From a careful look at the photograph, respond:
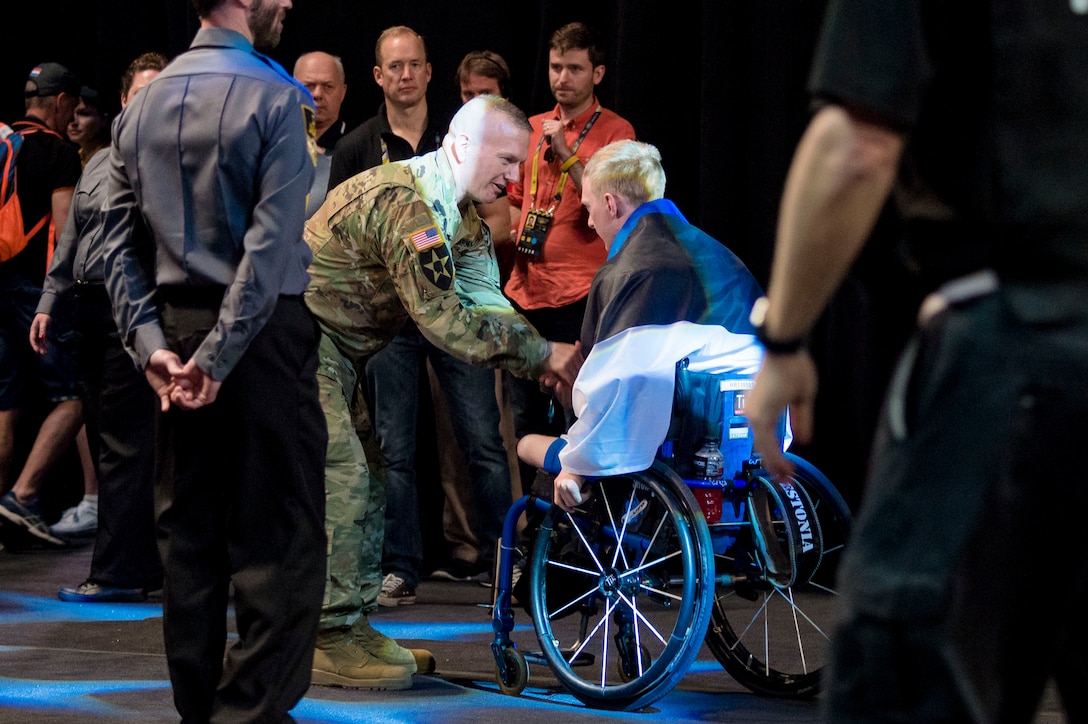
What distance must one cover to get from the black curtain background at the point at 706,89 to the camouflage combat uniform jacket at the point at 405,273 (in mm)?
1416

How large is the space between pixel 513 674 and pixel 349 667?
0.35 meters

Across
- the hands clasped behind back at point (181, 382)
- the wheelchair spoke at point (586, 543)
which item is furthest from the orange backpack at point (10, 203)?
the hands clasped behind back at point (181, 382)

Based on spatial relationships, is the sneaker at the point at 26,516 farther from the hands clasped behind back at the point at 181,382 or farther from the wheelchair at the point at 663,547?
the hands clasped behind back at the point at 181,382

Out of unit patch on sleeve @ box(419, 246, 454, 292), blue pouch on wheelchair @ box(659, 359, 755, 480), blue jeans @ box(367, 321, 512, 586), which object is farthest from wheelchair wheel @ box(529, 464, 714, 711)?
blue jeans @ box(367, 321, 512, 586)

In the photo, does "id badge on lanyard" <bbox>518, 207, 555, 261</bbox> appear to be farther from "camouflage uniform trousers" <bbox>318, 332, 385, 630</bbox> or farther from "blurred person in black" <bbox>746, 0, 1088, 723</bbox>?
"blurred person in black" <bbox>746, 0, 1088, 723</bbox>

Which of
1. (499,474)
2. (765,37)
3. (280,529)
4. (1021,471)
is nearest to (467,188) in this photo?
(280,529)

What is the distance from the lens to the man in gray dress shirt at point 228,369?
2.22 metres

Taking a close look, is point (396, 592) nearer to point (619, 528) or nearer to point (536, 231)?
point (536, 231)

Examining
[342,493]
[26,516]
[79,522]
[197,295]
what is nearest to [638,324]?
[342,493]

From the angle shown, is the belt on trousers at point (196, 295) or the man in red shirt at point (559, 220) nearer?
the belt on trousers at point (196, 295)

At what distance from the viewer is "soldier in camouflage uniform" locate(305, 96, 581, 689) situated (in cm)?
283

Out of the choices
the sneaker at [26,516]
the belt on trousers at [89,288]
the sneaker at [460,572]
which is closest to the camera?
the belt on trousers at [89,288]

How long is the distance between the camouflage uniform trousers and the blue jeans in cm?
108

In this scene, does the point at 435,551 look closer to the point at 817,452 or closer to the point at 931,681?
the point at 817,452
